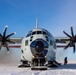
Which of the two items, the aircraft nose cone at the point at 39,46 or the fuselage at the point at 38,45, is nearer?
the aircraft nose cone at the point at 39,46

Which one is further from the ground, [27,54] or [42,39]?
[42,39]

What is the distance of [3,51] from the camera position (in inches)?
1204

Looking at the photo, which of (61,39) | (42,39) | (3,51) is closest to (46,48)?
(42,39)

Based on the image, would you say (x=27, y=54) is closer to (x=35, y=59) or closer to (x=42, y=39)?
(x=35, y=59)

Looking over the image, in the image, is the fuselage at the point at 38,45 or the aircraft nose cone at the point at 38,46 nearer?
the aircraft nose cone at the point at 38,46

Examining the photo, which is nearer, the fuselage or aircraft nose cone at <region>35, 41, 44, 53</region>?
aircraft nose cone at <region>35, 41, 44, 53</region>

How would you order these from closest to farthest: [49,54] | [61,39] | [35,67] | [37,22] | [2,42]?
[35,67], [49,54], [2,42], [61,39], [37,22]

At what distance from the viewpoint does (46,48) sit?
1412cm

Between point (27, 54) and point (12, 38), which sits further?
point (12, 38)

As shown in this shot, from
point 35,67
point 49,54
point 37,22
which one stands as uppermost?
point 37,22

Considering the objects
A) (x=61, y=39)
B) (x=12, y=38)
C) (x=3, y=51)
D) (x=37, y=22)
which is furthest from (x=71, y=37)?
(x=3, y=51)

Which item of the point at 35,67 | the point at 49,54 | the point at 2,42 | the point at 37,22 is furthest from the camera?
the point at 37,22

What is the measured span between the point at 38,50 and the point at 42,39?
0.92 metres

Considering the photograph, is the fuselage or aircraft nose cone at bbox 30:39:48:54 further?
the fuselage
